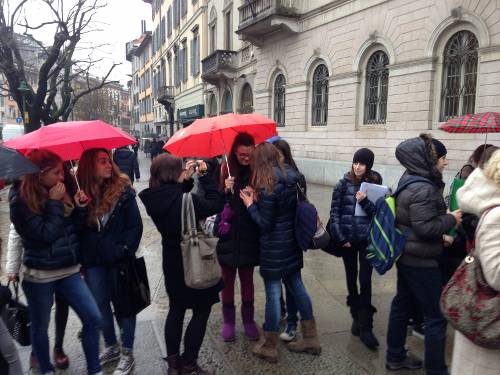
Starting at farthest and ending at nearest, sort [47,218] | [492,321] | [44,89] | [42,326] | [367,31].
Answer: [44,89] → [367,31] → [42,326] → [47,218] → [492,321]

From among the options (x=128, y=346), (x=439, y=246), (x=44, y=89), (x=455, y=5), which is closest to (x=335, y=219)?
(x=439, y=246)

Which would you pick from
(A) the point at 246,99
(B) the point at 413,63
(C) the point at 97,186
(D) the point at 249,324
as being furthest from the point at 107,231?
(A) the point at 246,99

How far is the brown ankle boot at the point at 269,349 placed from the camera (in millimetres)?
3367

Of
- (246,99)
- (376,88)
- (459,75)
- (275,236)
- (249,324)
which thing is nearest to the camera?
(275,236)

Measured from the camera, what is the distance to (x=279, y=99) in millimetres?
18188

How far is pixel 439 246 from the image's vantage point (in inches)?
112

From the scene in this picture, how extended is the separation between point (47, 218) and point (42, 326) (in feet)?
2.59

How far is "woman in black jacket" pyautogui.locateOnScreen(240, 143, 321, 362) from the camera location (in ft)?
10.6

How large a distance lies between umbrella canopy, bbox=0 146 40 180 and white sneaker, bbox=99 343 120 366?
5.71 ft

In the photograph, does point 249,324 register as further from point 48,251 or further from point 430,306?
point 48,251

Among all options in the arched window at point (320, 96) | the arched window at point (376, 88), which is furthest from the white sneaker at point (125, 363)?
the arched window at point (320, 96)

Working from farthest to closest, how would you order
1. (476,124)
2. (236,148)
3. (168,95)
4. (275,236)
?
(168,95) < (476,124) < (236,148) < (275,236)

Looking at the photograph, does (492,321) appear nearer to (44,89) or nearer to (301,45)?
(301,45)

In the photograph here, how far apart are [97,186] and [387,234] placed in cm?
210
